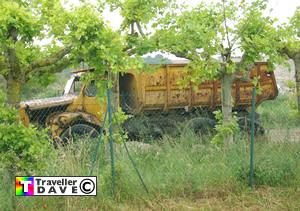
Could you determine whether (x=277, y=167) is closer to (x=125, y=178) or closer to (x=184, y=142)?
(x=184, y=142)

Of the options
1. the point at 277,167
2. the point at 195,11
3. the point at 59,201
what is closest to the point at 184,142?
the point at 277,167

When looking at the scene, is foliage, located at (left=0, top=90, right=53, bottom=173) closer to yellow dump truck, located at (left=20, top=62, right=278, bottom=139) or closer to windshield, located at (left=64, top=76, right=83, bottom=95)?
yellow dump truck, located at (left=20, top=62, right=278, bottom=139)

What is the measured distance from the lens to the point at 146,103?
11.8 m

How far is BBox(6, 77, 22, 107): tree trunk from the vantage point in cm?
596

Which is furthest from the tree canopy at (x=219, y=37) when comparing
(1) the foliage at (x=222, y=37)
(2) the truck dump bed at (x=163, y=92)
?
(2) the truck dump bed at (x=163, y=92)

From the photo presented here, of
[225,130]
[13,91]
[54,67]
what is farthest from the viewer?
[225,130]

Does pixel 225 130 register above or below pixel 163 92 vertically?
below

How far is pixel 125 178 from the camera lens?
20.3 feet

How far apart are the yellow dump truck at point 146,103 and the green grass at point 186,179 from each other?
3390mm

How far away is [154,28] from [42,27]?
7.83 ft

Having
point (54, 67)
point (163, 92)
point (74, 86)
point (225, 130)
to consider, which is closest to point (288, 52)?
point (225, 130)

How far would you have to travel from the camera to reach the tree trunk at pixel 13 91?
596cm

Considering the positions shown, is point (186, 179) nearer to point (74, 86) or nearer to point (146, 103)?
point (146, 103)

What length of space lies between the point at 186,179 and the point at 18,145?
251 centimetres
